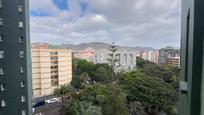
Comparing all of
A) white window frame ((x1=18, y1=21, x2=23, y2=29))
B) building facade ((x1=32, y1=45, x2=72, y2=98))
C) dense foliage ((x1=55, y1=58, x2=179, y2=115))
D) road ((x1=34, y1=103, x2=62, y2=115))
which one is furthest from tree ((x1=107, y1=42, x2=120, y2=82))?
building facade ((x1=32, y1=45, x2=72, y2=98))

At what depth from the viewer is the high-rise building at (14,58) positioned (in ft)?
38.3

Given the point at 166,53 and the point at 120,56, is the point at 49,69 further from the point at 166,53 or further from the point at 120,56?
the point at 166,53

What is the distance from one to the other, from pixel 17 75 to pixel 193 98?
1163cm

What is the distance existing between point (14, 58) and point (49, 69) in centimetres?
2151

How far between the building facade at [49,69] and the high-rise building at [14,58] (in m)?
19.2

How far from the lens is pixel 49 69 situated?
33.2 metres

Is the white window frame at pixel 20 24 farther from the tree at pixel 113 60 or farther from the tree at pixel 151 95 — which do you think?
the tree at pixel 151 95

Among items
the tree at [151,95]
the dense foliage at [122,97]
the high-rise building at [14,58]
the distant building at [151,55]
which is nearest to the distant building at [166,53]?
the distant building at [151,55]

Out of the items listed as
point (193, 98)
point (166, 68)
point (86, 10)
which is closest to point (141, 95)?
point (166, 68)

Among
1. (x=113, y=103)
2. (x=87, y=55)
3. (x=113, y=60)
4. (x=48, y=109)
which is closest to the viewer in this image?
(x=113, y=103)

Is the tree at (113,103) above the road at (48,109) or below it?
above

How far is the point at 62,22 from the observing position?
38.2 metres

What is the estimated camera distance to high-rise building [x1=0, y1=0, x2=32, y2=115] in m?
11.7

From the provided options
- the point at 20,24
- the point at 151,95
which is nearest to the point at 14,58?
the point at 20,24
